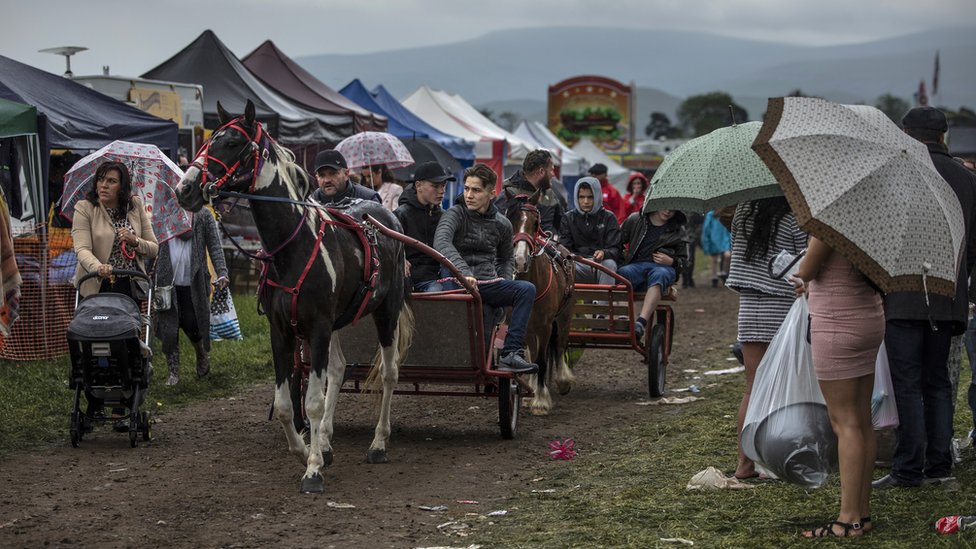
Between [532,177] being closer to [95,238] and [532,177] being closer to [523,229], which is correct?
[523,229]

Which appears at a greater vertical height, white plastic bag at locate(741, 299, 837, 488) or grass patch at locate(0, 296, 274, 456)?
white plastic bag at locate(741, 299, 837, 488)

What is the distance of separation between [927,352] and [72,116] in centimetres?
950

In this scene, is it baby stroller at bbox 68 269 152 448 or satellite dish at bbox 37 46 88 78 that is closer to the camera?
baby stroller at bbox 68 269 152 448

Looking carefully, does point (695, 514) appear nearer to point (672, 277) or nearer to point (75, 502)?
point (75, 502)

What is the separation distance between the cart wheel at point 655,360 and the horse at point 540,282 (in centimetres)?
87

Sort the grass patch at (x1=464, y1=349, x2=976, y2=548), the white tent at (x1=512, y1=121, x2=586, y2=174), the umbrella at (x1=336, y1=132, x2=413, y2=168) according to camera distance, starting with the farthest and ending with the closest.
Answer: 1. the white tent at (x1=512, y1=121, x2=586, y2=174)
2. the umbrella at (x1=336, y1=132, x2=413, y2=168)
3. the grass patch at (x1=464, y1=349, x2=976, y2=548)

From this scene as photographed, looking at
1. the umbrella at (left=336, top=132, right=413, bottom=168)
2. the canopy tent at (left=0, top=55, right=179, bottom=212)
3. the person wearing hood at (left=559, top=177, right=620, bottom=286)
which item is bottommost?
the person wearing hood at (left=559, top=177, right=620, bottom=286)

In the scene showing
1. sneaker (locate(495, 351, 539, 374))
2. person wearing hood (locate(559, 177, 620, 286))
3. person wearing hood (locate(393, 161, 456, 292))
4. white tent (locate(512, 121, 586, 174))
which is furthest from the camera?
white tent (locate(512, 121, 586, 174))

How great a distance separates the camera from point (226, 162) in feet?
24.0

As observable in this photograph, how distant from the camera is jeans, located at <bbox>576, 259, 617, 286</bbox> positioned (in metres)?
12.1

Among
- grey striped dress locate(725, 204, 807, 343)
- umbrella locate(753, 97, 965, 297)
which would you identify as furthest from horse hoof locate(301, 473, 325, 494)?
umbrella locate(753, 97, 965, 297)

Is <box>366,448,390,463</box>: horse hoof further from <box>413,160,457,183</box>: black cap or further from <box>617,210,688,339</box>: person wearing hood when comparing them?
<box>617,210,688,339</box>: person wearing hood

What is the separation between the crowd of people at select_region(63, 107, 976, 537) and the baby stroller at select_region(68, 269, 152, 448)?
0.95 feet

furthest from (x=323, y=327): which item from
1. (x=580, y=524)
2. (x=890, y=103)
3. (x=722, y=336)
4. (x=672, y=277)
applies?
(x=890, y=103)
